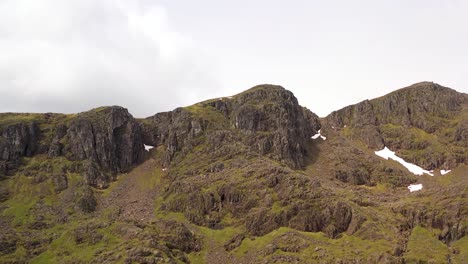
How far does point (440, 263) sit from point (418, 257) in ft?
28.6

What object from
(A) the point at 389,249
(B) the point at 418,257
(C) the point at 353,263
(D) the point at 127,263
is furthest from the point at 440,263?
(D) the point at 127,263

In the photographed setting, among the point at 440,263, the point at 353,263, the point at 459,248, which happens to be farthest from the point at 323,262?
the point at 459,248

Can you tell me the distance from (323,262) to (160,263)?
71351mm

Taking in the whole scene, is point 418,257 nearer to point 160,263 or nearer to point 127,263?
point 160,263

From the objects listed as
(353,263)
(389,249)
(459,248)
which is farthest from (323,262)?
(459,248)

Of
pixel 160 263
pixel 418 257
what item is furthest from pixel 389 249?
pixel 160 263

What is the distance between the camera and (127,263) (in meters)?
199

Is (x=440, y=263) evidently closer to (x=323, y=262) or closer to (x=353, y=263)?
(x=353, y=263)

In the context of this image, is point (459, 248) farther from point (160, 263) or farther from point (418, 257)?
point (160, 263)

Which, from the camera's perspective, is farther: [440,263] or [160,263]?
[160,263]

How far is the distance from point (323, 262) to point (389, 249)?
29.6 meters

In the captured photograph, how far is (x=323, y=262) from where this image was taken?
199250mm

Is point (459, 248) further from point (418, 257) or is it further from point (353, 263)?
point (353, 263)

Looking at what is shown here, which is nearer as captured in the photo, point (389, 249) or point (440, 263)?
point (440, 263)
